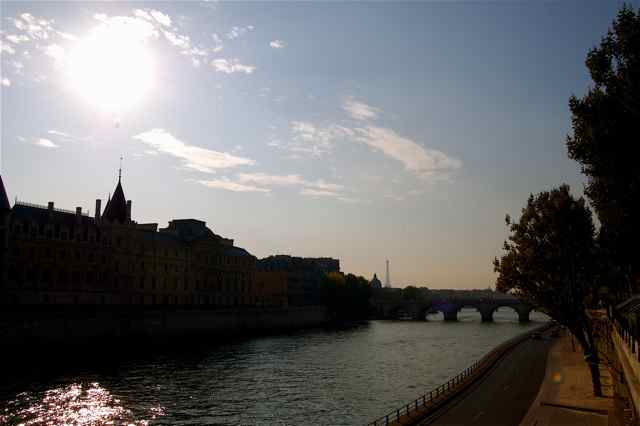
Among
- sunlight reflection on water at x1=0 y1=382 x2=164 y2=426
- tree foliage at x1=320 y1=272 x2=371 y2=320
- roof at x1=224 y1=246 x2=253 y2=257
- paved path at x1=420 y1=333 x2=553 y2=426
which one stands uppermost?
roof at x1=224 y1=246 x2=253 y2=257

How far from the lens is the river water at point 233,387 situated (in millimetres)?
44250

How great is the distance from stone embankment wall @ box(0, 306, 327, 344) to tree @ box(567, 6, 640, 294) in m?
69.9

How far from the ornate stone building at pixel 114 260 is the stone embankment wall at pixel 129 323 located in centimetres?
918

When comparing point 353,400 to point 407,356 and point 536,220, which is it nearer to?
point 536,220

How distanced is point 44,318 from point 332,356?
133 ft

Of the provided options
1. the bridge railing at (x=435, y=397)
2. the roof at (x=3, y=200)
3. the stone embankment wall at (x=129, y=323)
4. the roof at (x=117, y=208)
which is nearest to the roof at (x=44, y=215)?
the roof at (x=3, y=200)

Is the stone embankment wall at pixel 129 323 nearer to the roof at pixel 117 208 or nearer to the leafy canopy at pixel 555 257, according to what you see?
the roof at pixel 117 208

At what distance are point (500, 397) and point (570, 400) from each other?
17.2ft

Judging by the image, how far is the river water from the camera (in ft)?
145

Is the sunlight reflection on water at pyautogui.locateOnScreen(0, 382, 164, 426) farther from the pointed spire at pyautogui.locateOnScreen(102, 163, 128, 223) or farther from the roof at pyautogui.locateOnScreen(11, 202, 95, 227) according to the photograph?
the pointed spire at pyautogui.locateOnScreen(102, 163, 128, 223)

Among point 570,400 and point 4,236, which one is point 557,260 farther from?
point 4,236

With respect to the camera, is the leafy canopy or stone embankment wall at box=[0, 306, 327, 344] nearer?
the leafy canopy

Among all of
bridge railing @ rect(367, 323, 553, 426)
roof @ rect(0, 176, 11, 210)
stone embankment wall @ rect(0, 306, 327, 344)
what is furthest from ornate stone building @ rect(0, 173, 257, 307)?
bridge railing @ rect(367, 323, 553, 426)

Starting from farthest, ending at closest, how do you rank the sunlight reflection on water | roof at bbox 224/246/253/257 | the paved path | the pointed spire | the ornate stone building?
roof at bbox 224/246/253/257
the pointed spire
the ornate stone building
the sunlight reflection on water
the paved path
